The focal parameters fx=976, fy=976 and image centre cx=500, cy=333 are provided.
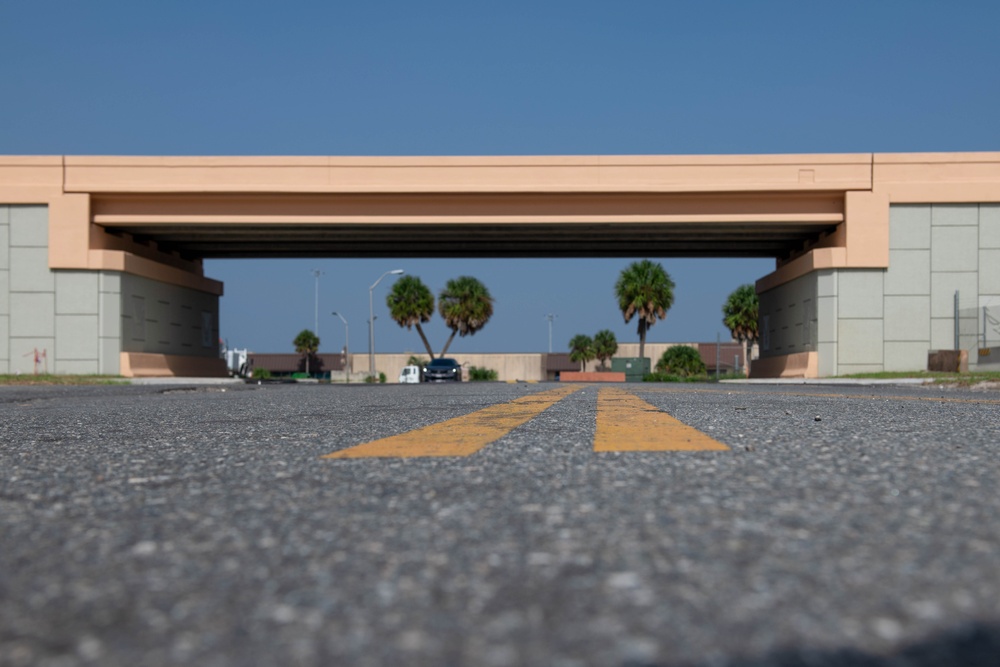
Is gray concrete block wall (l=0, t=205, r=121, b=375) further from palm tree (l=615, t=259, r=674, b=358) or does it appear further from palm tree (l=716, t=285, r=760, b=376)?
palm tree (l=716, t=285, r=760, b=376)

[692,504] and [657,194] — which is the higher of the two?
[657,194]

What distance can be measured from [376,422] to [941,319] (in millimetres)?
28362

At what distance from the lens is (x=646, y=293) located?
65.1 metres

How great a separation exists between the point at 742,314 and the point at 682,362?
6.90 meters

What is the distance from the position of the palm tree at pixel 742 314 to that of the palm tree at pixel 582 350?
12.1 meters

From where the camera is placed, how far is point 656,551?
238 cm

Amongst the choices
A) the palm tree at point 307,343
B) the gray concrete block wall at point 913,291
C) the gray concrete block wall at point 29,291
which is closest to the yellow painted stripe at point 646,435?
the gray concrete block wall at point 913,291

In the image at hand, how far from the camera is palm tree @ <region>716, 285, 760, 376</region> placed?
7262cm

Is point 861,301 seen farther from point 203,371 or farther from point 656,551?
point 656,551

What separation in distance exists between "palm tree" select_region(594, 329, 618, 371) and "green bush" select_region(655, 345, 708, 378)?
436 cm

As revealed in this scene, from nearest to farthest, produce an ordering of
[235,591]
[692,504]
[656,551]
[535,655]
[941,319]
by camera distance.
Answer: [535,655], [235,591], [656,551], [692,504], [941,319]

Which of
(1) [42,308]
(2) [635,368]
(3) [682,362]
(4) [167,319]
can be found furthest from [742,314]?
(1) [42,308]

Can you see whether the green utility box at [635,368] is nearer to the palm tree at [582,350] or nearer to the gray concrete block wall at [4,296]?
the palm tree at [582,350]

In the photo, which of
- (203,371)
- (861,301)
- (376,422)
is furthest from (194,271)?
(376,422)
